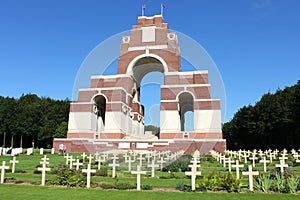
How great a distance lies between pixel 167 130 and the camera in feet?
121

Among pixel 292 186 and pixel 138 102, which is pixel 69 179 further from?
pixel 138 102

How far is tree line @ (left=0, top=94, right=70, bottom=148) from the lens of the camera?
1955 inches

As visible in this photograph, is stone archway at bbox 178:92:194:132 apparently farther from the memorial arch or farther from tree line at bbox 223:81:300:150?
tree line at bbox 223:81:300:150

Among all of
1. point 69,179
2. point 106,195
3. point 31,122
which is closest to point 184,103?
point 31,122

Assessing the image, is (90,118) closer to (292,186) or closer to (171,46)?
(171,46)

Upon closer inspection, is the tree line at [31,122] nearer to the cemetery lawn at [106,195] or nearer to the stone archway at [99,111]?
the stone archway at [99,111]

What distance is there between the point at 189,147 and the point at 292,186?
2072 centimetres

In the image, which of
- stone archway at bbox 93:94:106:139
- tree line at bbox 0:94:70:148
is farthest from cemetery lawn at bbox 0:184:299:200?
tree line at bbox 0:94:70:148

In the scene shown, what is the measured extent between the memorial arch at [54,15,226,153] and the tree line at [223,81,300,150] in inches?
444

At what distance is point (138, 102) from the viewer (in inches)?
1825

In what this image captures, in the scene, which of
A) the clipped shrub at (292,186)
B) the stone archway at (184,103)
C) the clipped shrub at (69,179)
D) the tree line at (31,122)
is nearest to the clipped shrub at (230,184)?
the clipped shrub at (292,186)

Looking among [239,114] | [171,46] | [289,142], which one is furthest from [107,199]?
[239,114]

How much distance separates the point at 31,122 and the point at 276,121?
4046 centimetres

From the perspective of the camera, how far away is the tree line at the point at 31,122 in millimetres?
49656
